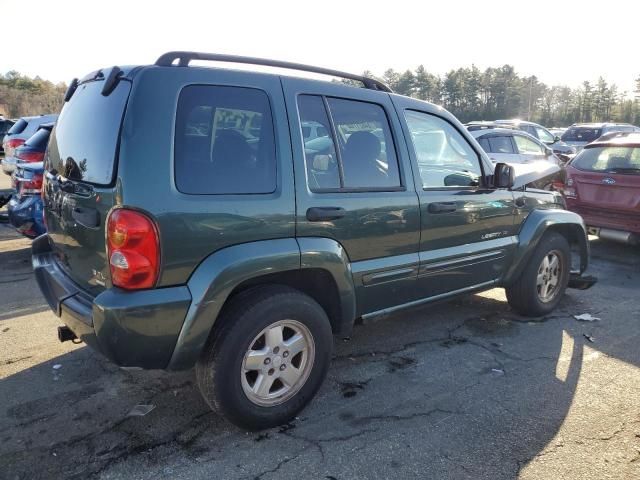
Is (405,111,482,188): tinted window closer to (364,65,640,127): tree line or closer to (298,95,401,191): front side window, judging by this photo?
(298,95,401,191): front side window

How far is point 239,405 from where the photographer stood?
269 cm

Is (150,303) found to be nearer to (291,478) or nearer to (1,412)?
(291,478)

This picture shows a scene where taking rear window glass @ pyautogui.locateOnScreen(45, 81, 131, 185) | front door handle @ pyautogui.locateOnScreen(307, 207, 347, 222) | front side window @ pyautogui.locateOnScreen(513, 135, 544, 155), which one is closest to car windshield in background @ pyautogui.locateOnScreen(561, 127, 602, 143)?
front side window @ pyautogui.locateOnScreen(513, 135, 544, 155)

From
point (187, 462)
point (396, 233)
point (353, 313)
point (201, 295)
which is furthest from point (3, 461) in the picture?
point (396, 233)

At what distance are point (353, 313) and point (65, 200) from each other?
5.92ft

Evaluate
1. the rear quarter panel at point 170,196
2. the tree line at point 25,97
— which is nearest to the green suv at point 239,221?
the rear quarter panel at point 170,196

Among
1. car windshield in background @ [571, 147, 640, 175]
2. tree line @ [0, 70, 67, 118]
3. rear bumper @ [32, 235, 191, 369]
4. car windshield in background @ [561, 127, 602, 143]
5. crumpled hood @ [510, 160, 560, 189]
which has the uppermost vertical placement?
tree line @ [0, 70, 67, 118]

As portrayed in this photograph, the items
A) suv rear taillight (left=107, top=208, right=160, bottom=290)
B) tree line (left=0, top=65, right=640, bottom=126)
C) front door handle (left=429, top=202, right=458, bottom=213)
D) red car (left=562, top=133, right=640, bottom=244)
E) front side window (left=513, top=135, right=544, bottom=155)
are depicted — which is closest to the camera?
suv rear taillight (left=107, top=208, right=160, bottom=290)

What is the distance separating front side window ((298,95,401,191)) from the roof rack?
202mm

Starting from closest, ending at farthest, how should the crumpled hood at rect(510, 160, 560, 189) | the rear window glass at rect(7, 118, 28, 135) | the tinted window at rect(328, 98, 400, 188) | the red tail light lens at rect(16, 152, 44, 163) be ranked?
the tinted window at rect(328, 98, 400, 188), the crumpled hood at rect(510, 160, 560, 189), the red tail light lens at rect(16, 152, 44, 163), the rear window glass at rect(7, 118, 28, 135)

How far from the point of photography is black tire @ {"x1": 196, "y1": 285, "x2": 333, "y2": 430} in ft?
8.57

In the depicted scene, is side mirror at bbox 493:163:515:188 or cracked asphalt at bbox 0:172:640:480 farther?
side mirror at bbox 493:163:515:188

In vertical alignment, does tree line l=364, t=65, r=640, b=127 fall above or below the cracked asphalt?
above

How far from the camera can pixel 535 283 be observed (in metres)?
4.57
